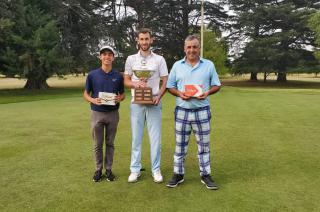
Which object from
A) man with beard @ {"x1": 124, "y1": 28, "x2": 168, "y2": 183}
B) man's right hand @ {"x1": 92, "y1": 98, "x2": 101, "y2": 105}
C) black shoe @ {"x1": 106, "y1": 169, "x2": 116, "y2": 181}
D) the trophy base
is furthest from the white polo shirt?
black shoe @ {"x1": 106, "y1": 169, "x2": 116, "y2": 181}

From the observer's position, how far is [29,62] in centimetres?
2316

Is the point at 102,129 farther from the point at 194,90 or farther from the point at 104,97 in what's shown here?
the point at 194,90

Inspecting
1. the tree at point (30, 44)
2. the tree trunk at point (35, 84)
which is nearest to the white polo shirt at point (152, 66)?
the tree at point (30, 44)

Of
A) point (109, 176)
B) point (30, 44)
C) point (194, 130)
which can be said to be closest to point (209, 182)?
point (194, 130)

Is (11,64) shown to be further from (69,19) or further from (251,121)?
(251,121)

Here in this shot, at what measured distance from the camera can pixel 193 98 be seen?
4.50 metres

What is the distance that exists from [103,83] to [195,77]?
3.86 feet

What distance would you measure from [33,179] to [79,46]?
24.8 m

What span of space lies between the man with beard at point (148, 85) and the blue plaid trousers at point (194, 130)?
0.31 meters

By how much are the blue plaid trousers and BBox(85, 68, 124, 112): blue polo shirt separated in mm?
838

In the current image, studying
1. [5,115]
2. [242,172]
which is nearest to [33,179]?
[242,172]

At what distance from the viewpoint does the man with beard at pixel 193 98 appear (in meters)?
4.47

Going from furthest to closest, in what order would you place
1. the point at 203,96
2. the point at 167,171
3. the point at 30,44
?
→ the point at 30,44 < the point at 167,171 < the point at 203,96

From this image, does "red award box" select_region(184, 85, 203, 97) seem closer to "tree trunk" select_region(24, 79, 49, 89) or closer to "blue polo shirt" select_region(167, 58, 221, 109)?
"blue polo shirt" select_region(167, 58, 221, 109)
